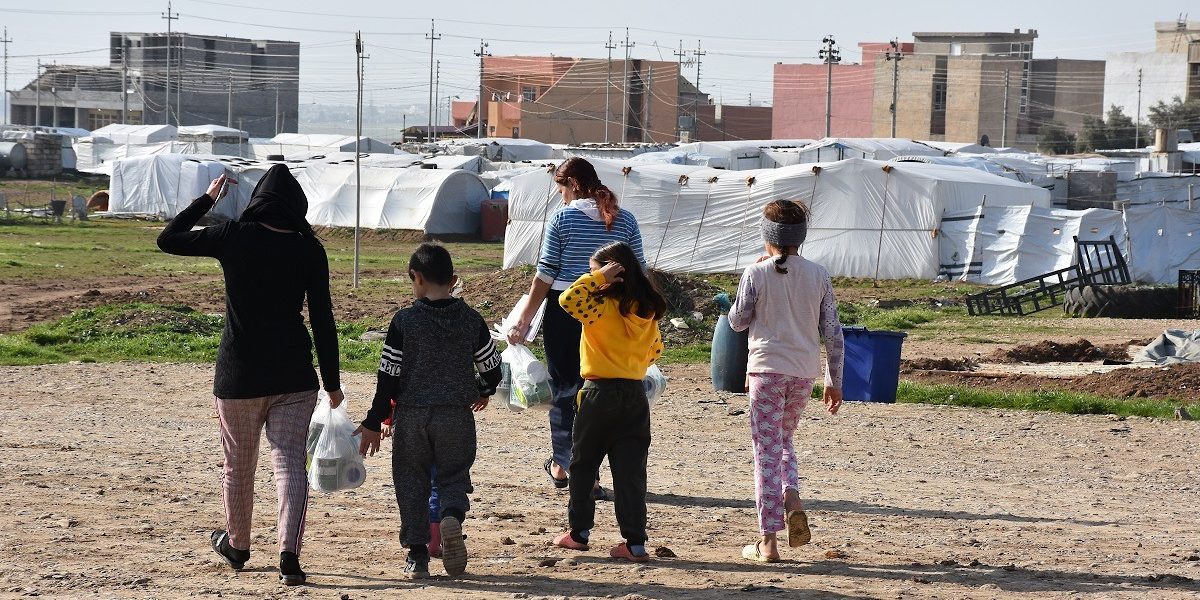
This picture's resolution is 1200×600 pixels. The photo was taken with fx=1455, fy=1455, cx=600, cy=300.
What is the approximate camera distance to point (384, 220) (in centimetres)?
4175

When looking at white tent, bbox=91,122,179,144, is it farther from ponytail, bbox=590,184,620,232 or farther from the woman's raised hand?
the woman's raised hand

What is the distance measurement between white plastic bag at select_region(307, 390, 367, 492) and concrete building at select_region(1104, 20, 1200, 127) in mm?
91619

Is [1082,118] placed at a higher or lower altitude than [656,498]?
higher

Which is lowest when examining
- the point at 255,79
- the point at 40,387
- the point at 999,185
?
the point at 40,387

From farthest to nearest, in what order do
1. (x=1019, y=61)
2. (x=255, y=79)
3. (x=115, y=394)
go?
(x=255, y=79) < (x=1019, y=61) < (x=115, y=394)

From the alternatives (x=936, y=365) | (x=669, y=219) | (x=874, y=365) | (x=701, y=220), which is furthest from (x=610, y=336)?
(x=669, y=219)

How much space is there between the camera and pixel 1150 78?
9275 cm

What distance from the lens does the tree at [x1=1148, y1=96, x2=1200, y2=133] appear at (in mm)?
85312

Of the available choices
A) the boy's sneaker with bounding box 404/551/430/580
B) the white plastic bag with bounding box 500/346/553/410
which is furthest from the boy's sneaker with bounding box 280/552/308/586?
the white plastic bag with bounding box 500/346/553/410

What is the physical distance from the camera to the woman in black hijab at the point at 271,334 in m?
5.43

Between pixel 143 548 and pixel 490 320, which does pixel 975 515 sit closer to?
pixel 143 548

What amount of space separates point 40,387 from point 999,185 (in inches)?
892

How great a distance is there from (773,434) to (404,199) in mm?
36557

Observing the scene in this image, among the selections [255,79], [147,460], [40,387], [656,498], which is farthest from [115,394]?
[255,79]
